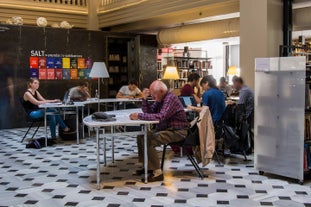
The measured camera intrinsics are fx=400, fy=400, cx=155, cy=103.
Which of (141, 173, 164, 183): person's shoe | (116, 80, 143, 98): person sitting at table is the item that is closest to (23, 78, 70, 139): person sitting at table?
(116, 80, 143, 98): person sitting at table

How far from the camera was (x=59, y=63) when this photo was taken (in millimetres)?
11656

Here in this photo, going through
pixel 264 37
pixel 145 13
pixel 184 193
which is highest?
pixel 145 13

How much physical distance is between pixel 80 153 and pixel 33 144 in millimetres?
1203

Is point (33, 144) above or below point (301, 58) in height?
below

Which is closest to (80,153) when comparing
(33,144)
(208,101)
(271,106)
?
(33,144)

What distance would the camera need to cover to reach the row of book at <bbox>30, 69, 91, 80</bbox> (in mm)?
11305

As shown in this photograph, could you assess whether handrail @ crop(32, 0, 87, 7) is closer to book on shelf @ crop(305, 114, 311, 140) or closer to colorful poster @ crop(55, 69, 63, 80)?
colorful poster @ crop(55, 69, 63, 80)

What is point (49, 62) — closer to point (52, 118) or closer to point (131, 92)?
point (131, 92)

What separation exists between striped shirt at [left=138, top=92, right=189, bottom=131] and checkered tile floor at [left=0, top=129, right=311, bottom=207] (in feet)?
2.51

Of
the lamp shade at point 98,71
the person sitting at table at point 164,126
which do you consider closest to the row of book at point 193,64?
the lamp shade at point 98,71

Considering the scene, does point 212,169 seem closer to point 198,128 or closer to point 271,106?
point 198,128

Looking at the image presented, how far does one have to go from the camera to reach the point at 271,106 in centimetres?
559

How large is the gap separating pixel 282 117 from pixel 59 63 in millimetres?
7808

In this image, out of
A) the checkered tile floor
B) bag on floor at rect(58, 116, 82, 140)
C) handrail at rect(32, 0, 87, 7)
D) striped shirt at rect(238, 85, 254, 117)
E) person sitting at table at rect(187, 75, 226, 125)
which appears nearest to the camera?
the checkered tile floor
